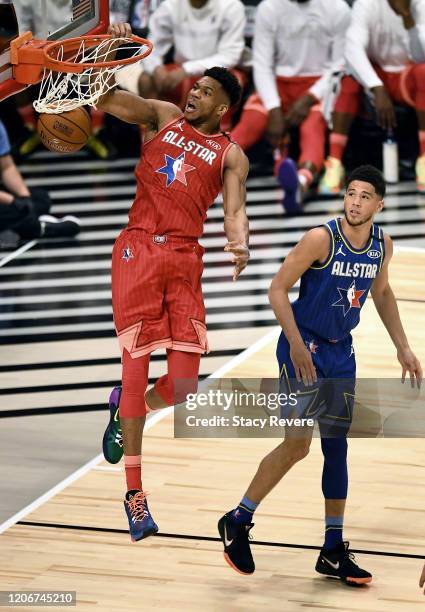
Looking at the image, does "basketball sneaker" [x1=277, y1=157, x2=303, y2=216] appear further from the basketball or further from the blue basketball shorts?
the blue basketball shorts

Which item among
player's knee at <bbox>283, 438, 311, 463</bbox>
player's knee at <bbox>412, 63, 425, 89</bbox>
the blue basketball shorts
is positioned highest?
the blue basketball shorts

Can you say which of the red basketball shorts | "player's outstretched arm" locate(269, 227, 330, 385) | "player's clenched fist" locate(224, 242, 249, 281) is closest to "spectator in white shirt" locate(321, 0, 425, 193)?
the red basketball shorts

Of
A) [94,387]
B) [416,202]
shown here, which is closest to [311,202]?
[416,202]

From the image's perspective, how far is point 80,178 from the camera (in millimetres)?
12531

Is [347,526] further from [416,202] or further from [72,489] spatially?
[416,202]

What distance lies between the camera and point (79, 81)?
634 centimetres

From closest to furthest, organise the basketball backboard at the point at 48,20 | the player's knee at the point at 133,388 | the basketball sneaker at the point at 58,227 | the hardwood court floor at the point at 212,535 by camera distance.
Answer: the hardwood court floor at the point at 212,535 → the player's knee at the point at 133,388 → the basketball backboard at the point at 48,20 → the basketball sneaker at the point at 58,227

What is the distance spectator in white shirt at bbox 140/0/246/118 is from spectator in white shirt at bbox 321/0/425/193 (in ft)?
3.27

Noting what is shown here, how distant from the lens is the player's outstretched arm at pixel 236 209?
18.8 ft

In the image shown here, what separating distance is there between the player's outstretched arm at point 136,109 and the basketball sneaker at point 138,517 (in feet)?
5.08

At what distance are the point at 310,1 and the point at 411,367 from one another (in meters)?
6.79

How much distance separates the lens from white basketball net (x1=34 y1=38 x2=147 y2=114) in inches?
237

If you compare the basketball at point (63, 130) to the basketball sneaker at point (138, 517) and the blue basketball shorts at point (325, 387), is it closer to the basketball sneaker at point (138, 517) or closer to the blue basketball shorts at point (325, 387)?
the blue basketball shorts at point (325, 387)

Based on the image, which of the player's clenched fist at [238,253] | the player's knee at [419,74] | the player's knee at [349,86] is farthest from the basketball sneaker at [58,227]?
the player's clenched fist at [238,253]
